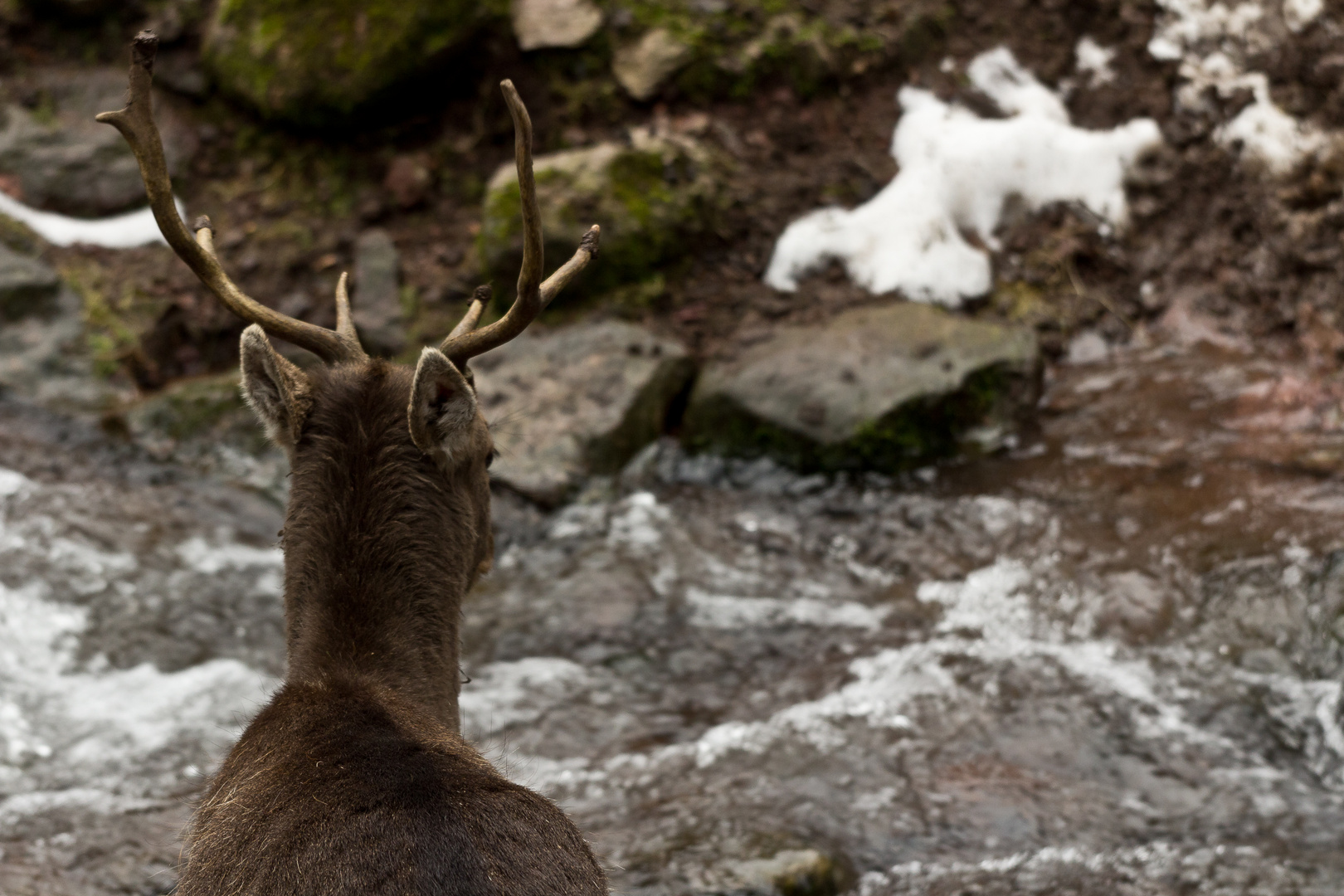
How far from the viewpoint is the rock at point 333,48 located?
9.27 m

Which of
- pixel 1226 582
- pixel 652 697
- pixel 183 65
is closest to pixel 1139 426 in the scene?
pixel 1226 582

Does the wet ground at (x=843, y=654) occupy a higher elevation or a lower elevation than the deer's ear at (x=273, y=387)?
lower

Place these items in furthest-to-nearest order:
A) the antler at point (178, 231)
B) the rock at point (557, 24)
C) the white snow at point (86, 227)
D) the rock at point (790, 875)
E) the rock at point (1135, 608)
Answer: the rock at point (557, 24) < the white snow at point (86, 227) < the rock at point (1135, 608) < the rock at point (790, 875) < the antler at point (178, 231)

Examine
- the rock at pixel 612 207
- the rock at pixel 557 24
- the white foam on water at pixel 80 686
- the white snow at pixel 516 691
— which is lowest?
the white snow at pixel 516 691

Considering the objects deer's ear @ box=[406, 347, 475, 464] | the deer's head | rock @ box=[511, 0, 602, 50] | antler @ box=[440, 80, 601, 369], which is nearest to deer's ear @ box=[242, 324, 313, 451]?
the deer's head

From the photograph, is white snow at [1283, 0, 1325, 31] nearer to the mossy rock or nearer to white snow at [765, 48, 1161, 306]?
white snow at [765, 48, 1161, 306]

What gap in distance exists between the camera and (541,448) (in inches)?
306

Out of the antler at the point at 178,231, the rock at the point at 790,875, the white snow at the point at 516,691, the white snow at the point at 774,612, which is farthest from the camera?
the white snow at the point at 774,612

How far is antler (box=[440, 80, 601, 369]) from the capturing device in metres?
3.60

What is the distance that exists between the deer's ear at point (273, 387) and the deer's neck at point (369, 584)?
189 millimetres

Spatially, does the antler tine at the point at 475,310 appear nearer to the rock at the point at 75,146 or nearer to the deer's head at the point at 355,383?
the deer's head at the point at 355,383

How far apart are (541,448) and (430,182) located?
2.83 metres

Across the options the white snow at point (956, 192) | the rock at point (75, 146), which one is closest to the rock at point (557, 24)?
the white snow at point (956, 192)

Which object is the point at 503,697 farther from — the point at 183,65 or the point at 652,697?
the point at 183,65
